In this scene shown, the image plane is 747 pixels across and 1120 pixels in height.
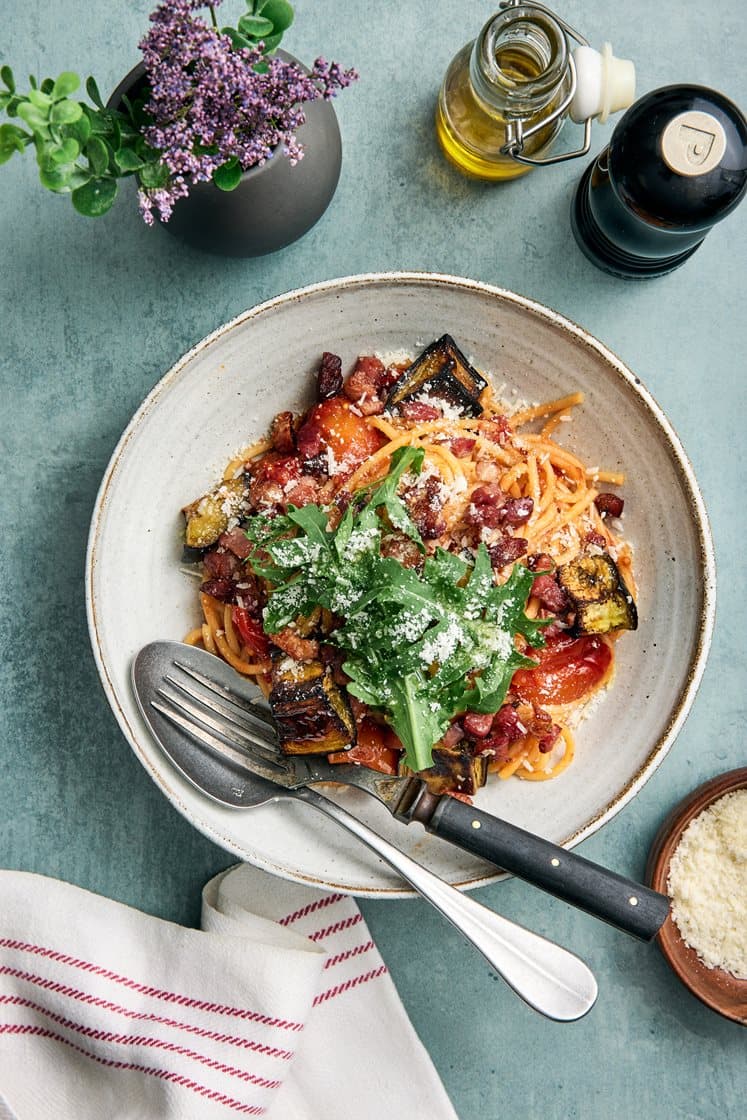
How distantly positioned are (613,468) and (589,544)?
0.32 m

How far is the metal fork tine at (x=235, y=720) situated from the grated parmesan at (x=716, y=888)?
170cm

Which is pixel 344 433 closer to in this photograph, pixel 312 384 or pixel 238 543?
pixel 312 384

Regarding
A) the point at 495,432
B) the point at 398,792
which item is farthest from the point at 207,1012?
the point at 495,432

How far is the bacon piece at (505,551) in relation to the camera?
3424mm

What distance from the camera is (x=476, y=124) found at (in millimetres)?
3799

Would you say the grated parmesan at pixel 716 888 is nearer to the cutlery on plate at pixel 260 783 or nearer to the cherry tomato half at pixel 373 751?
the cutlery on plate at pixel 260 783

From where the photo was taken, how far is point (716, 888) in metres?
3.87

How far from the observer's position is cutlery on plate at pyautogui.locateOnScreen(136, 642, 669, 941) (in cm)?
327

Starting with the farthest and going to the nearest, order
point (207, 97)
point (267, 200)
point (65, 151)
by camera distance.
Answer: point (267, 200), point (207, 97), point (65, 151)

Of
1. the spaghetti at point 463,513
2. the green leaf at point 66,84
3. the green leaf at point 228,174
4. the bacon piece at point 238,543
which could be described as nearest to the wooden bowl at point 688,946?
the spaghetti at point 463,513

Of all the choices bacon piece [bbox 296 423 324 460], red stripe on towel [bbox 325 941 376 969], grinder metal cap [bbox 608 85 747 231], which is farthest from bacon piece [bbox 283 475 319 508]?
red stripe on towel [bbox 325 941 376 969]

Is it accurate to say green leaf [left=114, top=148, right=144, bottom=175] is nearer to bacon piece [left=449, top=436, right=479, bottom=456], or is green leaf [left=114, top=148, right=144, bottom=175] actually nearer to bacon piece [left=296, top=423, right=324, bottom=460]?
bacon piece [left=296, top=423, right=324, bottom=460]

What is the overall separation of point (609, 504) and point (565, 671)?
2.16 ft

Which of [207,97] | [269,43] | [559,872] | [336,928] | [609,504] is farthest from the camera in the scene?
[336,928]
